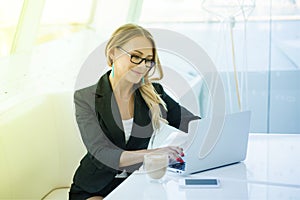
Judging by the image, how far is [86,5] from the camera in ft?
10.7

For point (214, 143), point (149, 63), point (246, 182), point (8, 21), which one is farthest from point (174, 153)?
point (8, 21)

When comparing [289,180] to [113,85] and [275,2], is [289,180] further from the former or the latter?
[275,2]

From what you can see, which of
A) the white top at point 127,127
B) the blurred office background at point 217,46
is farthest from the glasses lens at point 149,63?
the blurred office background at point 217,46

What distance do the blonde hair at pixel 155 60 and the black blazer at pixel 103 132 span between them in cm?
3

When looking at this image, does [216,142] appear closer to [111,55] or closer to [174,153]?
[174,153]

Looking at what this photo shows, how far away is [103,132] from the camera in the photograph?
170 centimetres

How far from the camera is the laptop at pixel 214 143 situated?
4.61ft

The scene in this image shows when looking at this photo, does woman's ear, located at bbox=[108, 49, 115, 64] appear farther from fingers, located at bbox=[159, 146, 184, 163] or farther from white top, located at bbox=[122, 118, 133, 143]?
fingers, located at bbox=[159, 146, 184, 163]

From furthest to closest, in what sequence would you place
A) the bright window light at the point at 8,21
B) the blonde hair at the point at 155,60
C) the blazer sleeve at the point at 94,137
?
the bright window light at the point at 8,21, the blonde hair at the point at 155,60, the blazer sleeve at the point at 94,137

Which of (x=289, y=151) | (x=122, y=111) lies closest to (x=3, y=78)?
(x=122, y=111)

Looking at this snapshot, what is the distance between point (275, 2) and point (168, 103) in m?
1.30

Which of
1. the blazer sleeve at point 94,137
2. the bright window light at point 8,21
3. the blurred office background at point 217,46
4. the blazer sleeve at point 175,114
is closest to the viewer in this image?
the blazer sleeve at point 94,137

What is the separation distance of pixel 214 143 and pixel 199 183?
172mm

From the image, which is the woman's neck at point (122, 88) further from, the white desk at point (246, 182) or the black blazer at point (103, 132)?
the white desk at point (246, 182)
